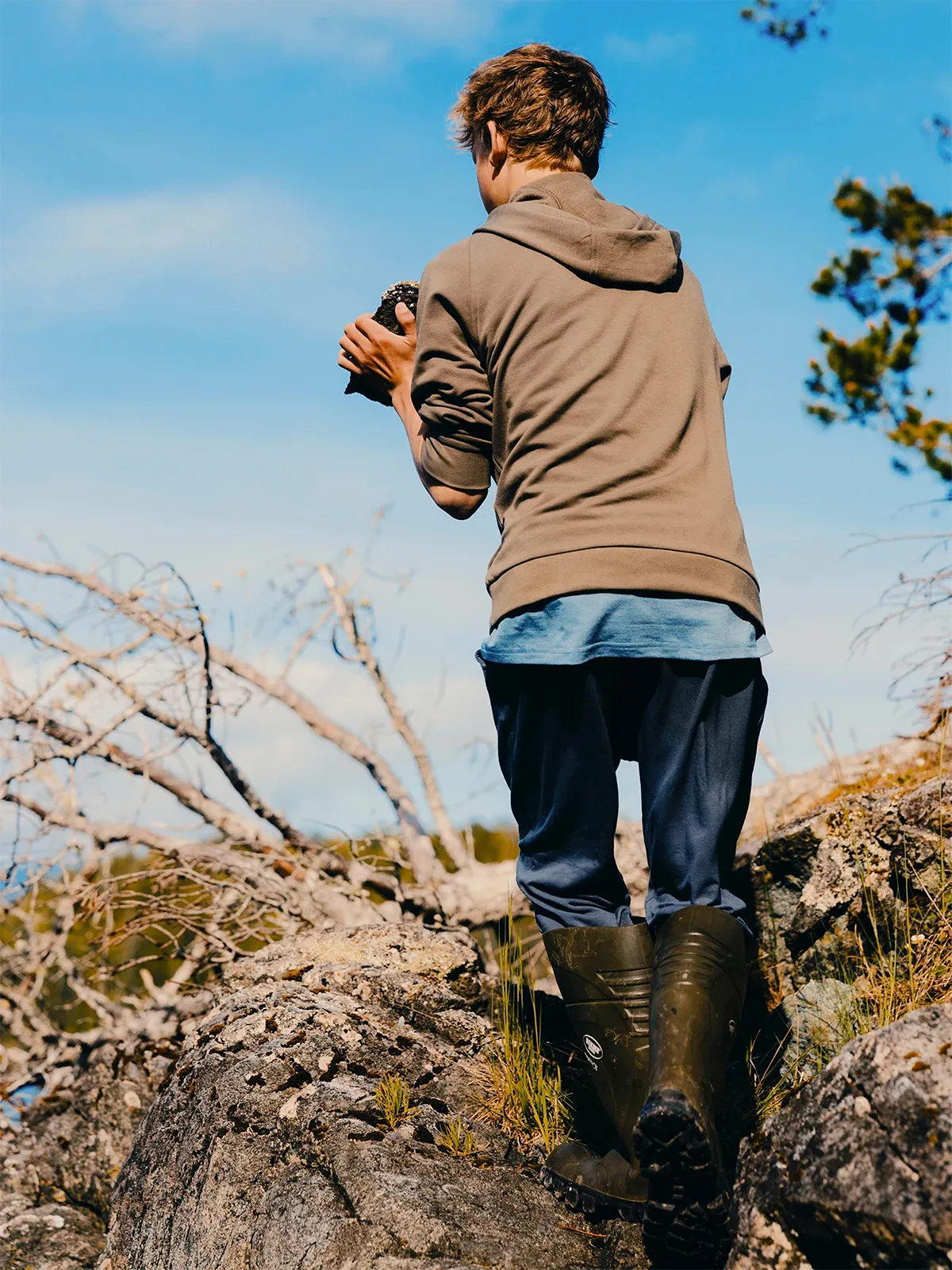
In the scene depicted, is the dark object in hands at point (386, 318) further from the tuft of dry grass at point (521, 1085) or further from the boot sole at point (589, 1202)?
the boot sole at point (589, 1202)

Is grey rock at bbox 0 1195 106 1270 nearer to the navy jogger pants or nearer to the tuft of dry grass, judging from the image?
the tuft of dry grass

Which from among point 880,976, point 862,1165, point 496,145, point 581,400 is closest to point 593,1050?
point 862,1165

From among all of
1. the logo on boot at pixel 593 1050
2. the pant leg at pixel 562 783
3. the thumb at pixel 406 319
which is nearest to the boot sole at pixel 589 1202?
the logo on boot at pixel 593 1050

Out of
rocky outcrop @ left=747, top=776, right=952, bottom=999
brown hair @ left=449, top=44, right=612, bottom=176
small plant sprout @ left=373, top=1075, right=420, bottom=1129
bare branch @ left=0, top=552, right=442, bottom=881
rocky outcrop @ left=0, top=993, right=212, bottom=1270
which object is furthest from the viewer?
bare branch @ left=0, top=552, right=442, bottom=881

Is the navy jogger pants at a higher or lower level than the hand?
lower

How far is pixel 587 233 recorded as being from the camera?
266cm

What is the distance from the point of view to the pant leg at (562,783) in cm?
264

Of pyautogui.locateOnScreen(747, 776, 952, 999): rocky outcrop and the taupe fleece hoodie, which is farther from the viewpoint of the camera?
pyautogui.locateOnScreen(747, 776, 952, 999): rocky outcrop

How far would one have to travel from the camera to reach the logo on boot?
8.81ft

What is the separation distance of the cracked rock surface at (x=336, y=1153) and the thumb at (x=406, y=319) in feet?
6.65

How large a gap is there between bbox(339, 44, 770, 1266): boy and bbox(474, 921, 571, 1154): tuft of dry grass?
261 mm

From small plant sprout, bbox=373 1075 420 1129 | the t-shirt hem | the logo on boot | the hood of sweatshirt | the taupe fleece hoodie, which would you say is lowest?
small plant sprout, bbox=373 1075 420 1129

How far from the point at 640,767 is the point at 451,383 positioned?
3.42 feet

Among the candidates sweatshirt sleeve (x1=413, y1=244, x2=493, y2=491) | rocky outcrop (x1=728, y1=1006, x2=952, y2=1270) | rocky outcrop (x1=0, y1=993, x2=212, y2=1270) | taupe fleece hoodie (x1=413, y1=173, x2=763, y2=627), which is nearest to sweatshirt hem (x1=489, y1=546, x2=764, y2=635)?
taupe fleece hoodie (x1=413, y1=173, x2=763, y2=627)
